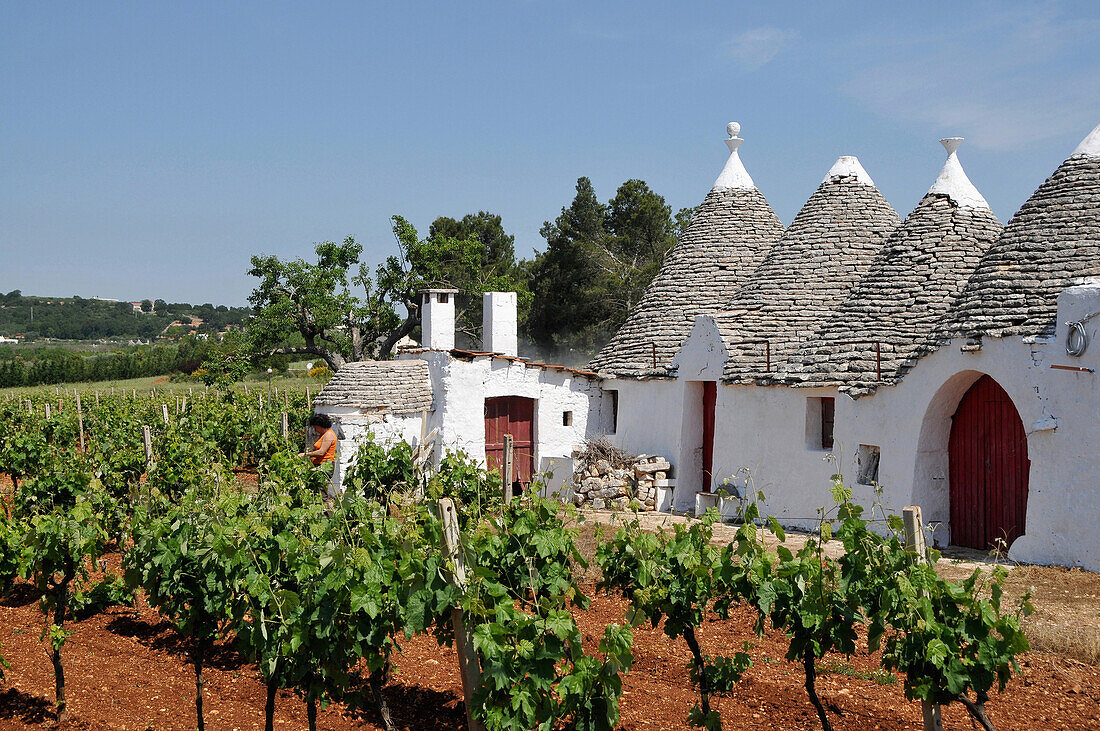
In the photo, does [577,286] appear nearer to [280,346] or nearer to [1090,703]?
[280,346]

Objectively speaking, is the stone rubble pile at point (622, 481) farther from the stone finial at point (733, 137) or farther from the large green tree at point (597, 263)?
the large green tree at point (597, 263)

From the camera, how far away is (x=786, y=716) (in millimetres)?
5766

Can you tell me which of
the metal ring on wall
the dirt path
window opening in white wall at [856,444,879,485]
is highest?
the metal ring on wall

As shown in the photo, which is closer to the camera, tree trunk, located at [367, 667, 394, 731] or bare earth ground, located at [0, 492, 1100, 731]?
tree trunk, located at [367, 667, 394, 731]

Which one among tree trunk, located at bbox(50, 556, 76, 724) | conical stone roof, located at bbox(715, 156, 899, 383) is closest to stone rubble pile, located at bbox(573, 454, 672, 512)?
conical stone roof, located at bbox(715, 156, 899, 383)

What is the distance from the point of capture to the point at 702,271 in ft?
55.3

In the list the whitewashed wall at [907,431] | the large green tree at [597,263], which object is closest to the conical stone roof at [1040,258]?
the whitewashed wall at [907,431]

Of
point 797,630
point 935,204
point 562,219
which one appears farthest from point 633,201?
point 797,630

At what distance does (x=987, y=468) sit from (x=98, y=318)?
11268 centimetres

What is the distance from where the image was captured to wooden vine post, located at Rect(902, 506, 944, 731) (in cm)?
462

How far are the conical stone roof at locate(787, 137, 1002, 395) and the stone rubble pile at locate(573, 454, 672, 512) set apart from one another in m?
3.17

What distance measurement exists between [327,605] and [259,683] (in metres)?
2.35

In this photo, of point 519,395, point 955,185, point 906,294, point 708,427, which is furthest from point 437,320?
point 955,185

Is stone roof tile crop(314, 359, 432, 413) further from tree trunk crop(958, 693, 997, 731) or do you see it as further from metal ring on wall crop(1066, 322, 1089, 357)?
tree trunk crop(958, 693, 997, 731)
